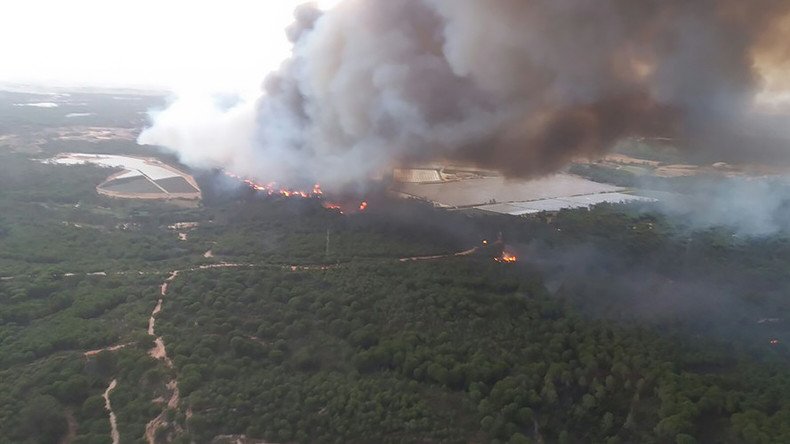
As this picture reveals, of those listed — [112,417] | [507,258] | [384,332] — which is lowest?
→ [112,417]

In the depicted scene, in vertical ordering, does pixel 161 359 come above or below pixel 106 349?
above

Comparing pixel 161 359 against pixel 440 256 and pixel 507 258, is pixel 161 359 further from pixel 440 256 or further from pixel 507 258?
pixel 507 258

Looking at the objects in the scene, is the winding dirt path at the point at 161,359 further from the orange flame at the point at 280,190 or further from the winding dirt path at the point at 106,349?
the orange flame at the point at 280,190

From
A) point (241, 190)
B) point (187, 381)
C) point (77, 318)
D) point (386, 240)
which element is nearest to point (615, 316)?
point (386, 240)

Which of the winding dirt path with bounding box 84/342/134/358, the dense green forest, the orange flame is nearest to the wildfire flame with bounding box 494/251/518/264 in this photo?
the dense green forest

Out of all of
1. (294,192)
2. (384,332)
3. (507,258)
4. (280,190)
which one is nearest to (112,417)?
(384,332)

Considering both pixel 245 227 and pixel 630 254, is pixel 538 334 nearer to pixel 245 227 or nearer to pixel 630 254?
pixel 630 254
